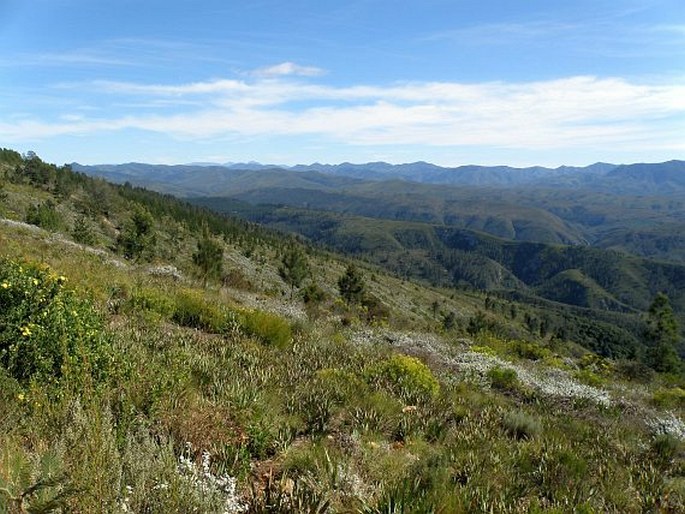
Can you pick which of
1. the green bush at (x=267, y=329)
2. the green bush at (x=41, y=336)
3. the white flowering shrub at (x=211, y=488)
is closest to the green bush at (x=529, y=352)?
the green bush at (x=267, y=329)

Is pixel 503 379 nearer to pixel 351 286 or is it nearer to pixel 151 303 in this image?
pixel 151 303

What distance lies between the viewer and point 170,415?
5.15m

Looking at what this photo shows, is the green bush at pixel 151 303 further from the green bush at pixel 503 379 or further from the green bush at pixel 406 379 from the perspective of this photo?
the green bush at pixel 503 379

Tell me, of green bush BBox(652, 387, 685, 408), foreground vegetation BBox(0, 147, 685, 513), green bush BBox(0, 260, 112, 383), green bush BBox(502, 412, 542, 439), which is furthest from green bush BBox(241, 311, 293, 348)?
green bush BBox(652, 387, 685, 408)

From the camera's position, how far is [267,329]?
37.2ft

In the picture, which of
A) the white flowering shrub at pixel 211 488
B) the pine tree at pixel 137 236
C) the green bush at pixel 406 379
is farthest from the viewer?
the pine tree at pixel 137 236

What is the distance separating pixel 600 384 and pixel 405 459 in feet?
44.1

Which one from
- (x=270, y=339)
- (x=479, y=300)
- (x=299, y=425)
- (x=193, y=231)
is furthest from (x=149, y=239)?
(x=479, y=300)

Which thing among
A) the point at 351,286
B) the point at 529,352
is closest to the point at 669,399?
the point at 529,352

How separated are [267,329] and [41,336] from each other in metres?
6.30

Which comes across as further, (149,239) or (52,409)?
(149,239)

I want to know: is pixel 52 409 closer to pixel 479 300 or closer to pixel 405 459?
pixel 405 459

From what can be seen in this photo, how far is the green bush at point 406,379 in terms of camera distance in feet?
29.5

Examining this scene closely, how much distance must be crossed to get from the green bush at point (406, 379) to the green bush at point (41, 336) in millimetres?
5221
